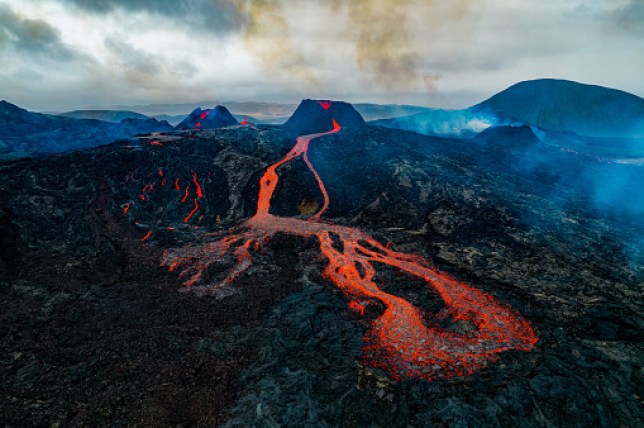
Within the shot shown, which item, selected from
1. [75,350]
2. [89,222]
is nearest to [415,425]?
[75,350]

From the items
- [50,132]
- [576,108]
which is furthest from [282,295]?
[576,108]

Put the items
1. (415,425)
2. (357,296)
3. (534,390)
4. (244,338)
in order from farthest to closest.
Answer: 1. (357,296)
2. (244,338)
3. (534,390)
4. (415,425)

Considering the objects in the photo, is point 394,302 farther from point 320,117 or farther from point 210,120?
point 210,120

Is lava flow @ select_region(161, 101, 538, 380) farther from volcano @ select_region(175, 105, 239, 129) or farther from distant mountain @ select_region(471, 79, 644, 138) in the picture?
distant mountain @ select_region(471, 79, 644, 138)

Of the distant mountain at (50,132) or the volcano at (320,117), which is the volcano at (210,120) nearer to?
the distant mountain at (50,132)

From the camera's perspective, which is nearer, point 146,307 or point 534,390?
point 534,390

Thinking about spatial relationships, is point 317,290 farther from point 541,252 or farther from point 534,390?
point 541,252
